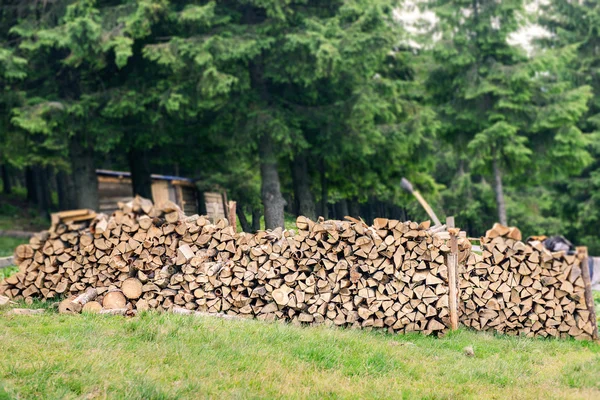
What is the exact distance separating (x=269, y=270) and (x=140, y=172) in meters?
12.9

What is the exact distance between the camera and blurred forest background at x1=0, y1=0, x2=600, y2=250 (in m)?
17.4

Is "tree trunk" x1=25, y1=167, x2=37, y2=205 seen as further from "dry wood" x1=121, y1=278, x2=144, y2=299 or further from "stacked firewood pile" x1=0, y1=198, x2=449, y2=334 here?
"dry wood" x1=121, y1=278, x2=144, y2=299

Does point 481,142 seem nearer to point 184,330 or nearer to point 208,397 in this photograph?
point 184,330

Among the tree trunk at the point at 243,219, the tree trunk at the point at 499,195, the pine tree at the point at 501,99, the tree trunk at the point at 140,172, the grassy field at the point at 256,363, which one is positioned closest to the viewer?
Result: the grassy field at the point at 256,363

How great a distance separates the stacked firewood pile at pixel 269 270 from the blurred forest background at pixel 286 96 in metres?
3.55

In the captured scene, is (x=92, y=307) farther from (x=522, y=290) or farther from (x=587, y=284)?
(x=587, y=284)

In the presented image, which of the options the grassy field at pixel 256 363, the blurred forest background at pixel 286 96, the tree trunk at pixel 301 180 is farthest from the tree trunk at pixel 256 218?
the tree trunk at pixel 301 180

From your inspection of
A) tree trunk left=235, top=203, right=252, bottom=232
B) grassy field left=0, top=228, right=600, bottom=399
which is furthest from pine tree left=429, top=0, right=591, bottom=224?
grassy field left=0, top=228, right=600, bottom=399

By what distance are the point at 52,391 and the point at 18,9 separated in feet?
55.9

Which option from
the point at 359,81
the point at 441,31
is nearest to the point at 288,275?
the point at 359,81

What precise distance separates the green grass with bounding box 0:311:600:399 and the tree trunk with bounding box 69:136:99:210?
1081cm

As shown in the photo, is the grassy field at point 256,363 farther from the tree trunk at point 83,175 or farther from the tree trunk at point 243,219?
the tree trunk at point 83,175

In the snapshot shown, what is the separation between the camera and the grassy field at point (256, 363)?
6.34 meters

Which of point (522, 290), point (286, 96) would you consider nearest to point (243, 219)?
point (522, 290)
